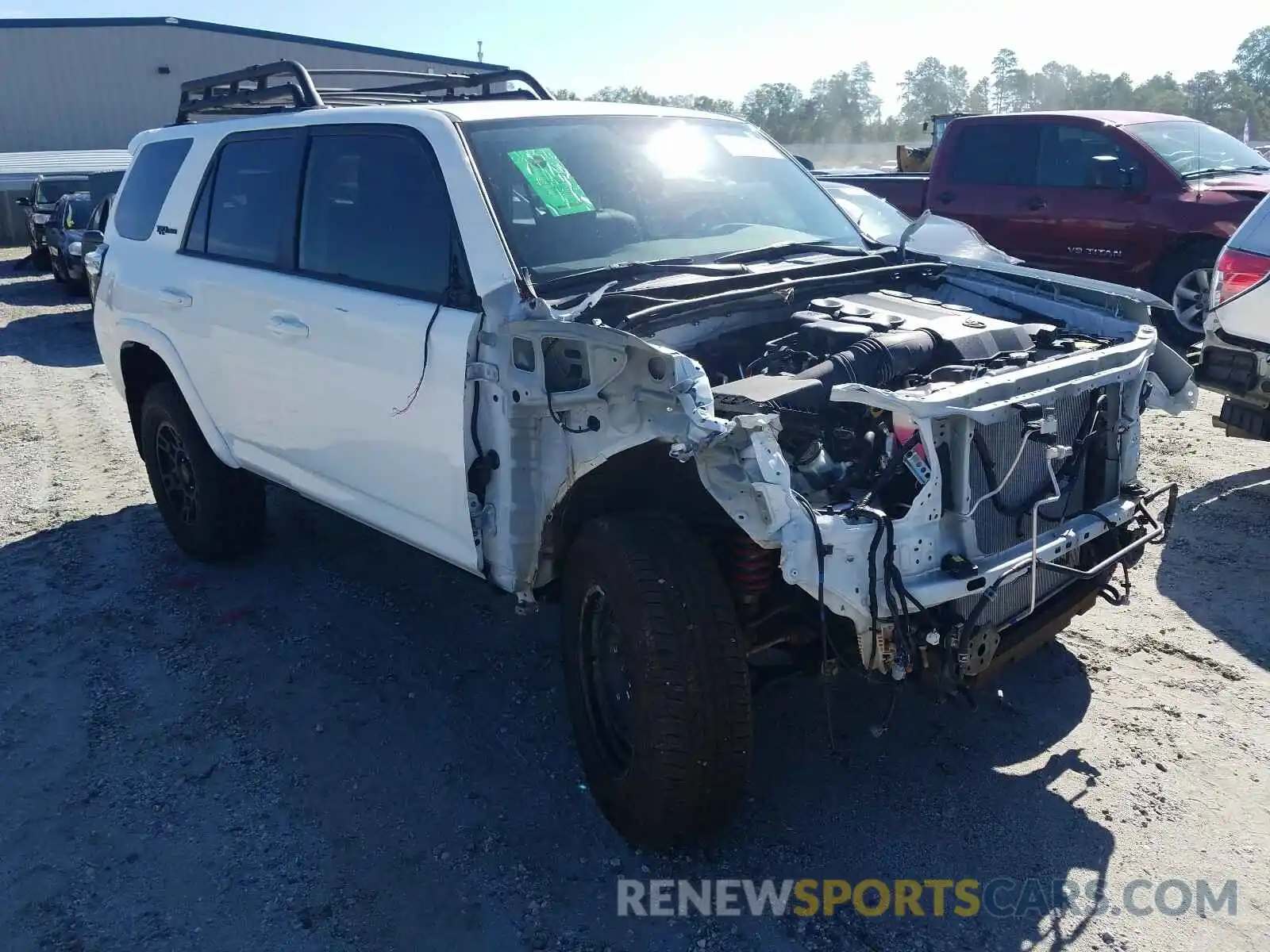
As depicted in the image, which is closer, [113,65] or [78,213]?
[78,213]

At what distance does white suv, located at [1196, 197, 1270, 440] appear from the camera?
5.32 m

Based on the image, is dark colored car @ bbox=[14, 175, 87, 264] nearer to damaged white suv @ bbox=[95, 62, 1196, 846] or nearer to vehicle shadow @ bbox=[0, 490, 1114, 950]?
damaged white suv @ bbox=[95, 62, 1196, 846]

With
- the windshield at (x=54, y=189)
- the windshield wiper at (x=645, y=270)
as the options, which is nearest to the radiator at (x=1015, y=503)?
the windshield wiper at (x=645, y=270)

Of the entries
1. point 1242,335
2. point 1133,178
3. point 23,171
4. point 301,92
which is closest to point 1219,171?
point 1133,178

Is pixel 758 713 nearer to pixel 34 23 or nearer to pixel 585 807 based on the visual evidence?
pixel 585 807

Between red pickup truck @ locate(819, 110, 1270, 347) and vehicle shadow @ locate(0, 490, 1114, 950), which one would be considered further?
red pickup truck @ locate(819, 110, 1270, 347)

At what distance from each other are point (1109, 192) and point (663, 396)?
7.85m

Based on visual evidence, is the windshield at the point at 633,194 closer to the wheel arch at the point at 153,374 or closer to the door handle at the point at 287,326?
the door handle at the point at 287,326

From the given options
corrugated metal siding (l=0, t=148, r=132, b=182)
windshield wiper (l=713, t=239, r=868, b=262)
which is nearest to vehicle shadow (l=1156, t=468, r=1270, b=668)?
windshield wiper (l=713, t=239, r=868, b=262)

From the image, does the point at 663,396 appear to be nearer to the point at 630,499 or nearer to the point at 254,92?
the point at 630,499

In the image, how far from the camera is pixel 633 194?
3957mm

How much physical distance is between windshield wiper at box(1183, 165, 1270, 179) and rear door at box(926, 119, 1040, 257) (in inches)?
49.9

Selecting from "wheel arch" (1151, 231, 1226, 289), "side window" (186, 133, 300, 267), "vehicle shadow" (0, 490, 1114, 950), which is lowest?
"vehicle shadow" (0, 490, 1114, 950)

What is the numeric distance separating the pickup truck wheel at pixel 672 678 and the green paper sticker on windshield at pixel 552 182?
1262 mm
